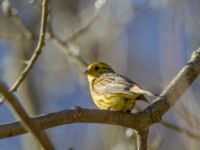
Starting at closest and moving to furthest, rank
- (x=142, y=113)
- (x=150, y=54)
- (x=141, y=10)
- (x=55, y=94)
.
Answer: (x=142, y=113) < (x=141, y=10) < (x=150, y=54) < (x=55, y=94)

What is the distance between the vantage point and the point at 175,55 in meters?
3.29

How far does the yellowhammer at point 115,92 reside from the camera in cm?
413

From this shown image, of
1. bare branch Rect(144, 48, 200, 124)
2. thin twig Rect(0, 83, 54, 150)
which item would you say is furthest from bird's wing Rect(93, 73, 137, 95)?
thin twig Rect(0, 83, 54, 150)

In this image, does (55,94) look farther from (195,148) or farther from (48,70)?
(195,148)

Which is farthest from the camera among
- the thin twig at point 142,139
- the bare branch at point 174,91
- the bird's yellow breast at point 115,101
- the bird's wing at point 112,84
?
the bird's wing at point 112,84

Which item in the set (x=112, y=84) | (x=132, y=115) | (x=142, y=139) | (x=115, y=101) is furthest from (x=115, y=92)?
(x=142, y=139)

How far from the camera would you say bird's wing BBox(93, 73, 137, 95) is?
4.29m

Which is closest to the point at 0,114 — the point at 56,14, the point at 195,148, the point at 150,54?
the point at 56,14

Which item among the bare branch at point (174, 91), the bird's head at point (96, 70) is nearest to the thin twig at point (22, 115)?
the bare branch at point (174, 91)

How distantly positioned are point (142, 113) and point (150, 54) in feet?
12.4

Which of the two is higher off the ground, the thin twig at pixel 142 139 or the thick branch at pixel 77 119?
the thick branch at pixel 77 119

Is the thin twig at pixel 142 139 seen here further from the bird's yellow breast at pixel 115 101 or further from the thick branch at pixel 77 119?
the bird's yellow breast at pixel 115 101

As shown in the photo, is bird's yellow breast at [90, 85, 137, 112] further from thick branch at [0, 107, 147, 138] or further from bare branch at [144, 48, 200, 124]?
thick branch at [0, 107, 147, 138]

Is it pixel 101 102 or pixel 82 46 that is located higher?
pixel 101 102
